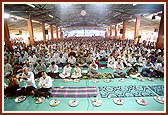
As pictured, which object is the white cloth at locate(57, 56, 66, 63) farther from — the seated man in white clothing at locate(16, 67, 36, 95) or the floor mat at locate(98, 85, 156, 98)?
the floor mat at locate(98, 85, 156, 98)

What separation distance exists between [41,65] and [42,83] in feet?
6.11

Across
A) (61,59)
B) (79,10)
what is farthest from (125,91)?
(79,10)

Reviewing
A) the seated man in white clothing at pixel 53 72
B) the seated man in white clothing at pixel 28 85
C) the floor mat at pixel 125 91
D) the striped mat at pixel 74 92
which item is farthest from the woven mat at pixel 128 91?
the seated man in white clothing at pixel 28 85

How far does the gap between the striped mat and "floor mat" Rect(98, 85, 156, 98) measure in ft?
1.20

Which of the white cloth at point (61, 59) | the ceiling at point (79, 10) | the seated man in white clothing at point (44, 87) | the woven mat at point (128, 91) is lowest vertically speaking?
the woven mat at point (128, 91)

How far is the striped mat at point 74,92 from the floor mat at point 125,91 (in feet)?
1.20

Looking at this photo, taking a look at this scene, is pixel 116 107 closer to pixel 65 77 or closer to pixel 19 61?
pixel 65 77

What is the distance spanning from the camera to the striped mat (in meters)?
4.03

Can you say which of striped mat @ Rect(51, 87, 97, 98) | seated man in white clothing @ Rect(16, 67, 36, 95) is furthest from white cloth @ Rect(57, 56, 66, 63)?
seated man in white clothing @ Rect(16, 67, 36, 95)

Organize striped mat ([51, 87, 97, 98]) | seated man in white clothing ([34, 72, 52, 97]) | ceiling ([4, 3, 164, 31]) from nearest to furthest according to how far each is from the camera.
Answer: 1. seated man in white clothing ([34, 72, 52, 97])
2. striped mat ([51, 87, 97, 98])
3. ceiling ([4, 3, 164, 31])

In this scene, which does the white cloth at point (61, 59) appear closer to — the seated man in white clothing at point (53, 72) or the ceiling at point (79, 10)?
the seated man in white clothing at point (53, 72)

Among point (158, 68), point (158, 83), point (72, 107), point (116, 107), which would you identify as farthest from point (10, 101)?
point (158, 68)

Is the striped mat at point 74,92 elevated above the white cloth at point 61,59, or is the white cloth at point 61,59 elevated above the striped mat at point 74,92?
the white cloth at point 61,59

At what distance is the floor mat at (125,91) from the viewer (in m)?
3.98
